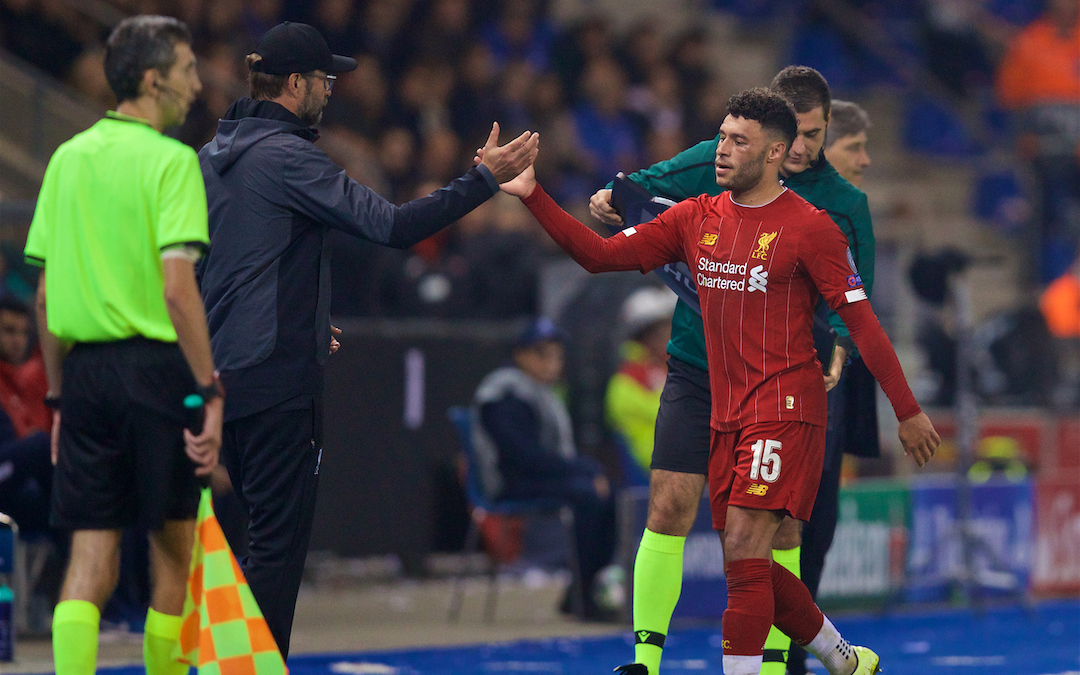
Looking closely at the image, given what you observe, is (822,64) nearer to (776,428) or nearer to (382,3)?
(382,3)

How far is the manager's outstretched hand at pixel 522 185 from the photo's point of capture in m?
5.07

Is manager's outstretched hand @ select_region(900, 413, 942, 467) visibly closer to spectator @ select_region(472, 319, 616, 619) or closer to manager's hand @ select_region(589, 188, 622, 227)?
manager's hand @ select_region(589, 188, 622, 227)

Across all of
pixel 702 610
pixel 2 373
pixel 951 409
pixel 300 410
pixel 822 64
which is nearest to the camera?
pixel 300 410

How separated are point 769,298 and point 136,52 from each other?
2.22m

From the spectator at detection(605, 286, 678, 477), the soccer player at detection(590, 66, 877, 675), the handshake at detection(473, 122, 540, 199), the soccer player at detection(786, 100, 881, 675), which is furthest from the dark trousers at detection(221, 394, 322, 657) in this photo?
the spectator at detection(605, 286, 678, 477)

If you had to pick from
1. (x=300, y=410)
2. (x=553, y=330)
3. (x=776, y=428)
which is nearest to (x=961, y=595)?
(x=553, y=330)

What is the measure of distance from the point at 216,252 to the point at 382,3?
900 centimetres

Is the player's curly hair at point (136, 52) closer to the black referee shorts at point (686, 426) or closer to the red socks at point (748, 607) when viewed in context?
the black referee shorts at point (686, 426)

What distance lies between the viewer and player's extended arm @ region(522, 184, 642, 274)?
5.12 m

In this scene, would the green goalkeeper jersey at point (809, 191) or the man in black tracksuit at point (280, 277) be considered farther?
the green goalkeeper jersey at point (809, 191)

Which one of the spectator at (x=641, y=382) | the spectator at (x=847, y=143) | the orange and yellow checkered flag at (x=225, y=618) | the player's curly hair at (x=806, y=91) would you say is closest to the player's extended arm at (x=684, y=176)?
the player's curly hair at (x=806, y=91)

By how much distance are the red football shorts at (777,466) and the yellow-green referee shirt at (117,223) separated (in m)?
1.94

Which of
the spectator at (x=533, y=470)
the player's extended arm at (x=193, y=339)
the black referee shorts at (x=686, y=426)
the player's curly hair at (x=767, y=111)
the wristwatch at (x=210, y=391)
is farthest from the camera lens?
the spectator at (x=533, y=470)

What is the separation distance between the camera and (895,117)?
17797 mm
